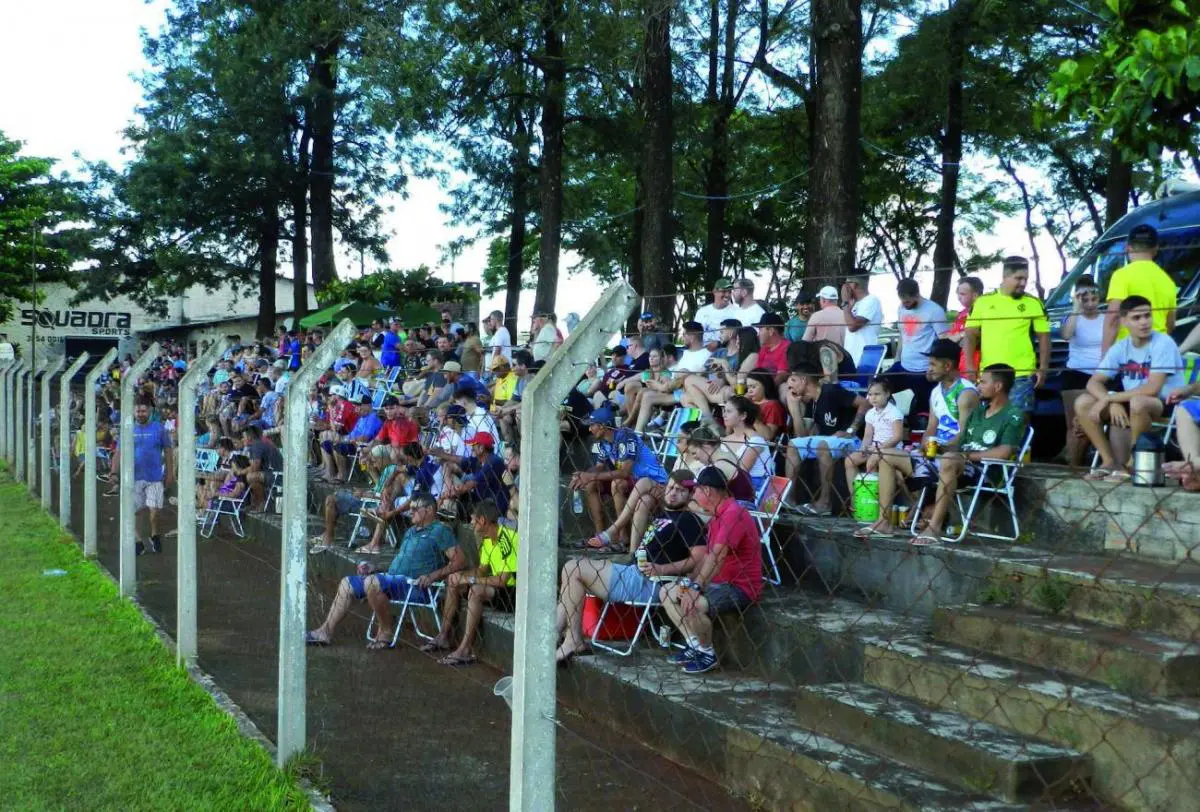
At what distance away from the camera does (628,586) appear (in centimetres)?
727

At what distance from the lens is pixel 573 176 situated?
32.0 metres

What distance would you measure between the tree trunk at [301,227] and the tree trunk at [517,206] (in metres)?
6.71

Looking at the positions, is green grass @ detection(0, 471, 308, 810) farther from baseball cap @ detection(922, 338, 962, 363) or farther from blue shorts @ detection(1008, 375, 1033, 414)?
baseball cap @ detection(922, 338, 962, 363)

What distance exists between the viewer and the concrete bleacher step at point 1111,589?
17.3ft

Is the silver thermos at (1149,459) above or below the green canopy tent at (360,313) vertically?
below

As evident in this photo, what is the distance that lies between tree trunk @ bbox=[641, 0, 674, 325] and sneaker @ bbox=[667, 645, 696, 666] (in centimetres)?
951

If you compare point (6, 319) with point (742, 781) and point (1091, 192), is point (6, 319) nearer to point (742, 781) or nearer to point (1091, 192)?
point (1091, 192)

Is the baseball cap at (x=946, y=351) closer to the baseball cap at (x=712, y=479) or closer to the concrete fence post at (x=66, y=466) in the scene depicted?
the baseball cap at (x=712, y=479)

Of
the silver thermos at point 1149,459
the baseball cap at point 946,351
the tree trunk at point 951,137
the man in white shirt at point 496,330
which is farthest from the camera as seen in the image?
the tree trunk at point 951,137

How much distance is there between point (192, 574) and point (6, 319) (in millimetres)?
41648

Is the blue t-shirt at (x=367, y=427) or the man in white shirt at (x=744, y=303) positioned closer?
the man in white shirt at (x=744, y=303)

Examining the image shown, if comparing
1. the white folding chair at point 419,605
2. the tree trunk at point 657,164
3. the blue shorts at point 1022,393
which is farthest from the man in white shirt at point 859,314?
the tree trunk at point 657,164

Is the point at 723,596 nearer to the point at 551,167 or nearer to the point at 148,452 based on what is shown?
the point at 148,452

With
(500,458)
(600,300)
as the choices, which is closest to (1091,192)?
(500,458)
